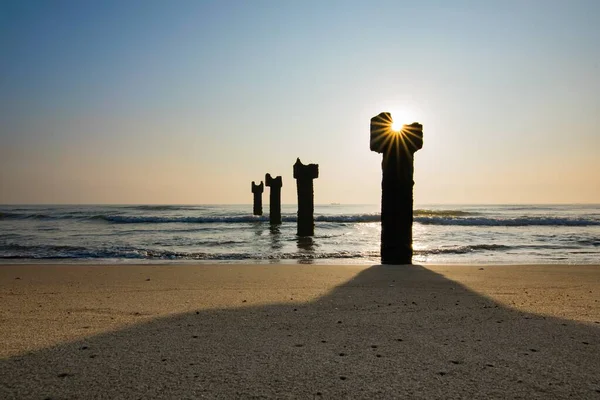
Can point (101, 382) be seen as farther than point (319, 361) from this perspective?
No

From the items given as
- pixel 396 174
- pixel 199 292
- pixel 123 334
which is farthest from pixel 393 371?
pixel 396 174

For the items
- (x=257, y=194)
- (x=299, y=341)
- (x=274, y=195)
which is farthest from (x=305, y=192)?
(x=257, y=194)

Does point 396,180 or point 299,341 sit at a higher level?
point 396,180

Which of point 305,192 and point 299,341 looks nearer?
point 299,341

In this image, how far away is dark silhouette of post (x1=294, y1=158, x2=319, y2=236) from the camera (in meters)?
15.6

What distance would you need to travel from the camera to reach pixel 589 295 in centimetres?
439

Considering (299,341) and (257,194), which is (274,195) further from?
(299,341)

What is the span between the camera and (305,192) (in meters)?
16.0

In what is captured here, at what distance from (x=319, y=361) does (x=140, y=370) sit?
2.69ft

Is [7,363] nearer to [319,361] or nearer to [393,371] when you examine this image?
[319,361]

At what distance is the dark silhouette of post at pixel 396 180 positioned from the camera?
25.5ft

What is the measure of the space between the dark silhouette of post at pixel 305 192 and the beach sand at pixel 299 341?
10.8 meters

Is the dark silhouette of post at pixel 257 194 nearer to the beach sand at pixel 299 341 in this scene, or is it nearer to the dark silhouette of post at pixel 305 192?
the dark silhouette of post at pixel 305 192

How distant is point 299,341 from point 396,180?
18.2 ft
